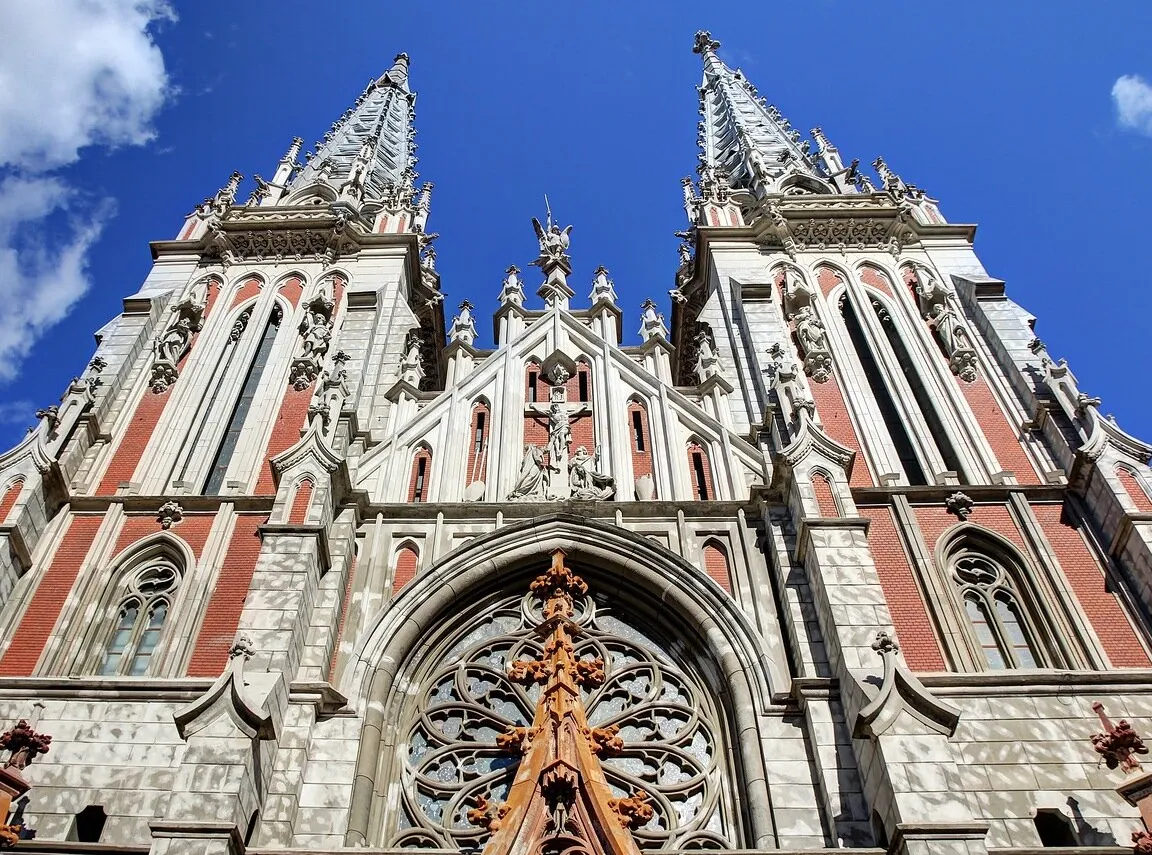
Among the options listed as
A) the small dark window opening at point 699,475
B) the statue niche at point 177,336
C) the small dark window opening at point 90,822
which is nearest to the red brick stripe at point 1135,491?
the statue niche at point 177,336

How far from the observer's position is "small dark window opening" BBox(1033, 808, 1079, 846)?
32.6 ft

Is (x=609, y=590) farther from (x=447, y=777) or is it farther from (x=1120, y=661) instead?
(x=1120, y=661)

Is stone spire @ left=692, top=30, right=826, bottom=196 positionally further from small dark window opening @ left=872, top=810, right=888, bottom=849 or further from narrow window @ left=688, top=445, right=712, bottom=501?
small dark window opening @ left=872, top=810, right=888, bottom=849

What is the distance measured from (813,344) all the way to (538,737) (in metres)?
9.27

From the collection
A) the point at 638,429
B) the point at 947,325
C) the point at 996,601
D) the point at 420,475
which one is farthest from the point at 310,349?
the point at 996,601

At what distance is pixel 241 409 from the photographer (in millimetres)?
16938

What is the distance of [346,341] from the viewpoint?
18.1 metres

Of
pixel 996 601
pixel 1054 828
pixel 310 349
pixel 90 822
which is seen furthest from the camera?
pixel 310 349

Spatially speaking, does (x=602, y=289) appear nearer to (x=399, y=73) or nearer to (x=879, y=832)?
(x=879, y=832)

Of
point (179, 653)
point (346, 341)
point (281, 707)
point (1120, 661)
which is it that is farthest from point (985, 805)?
point (346, 341)

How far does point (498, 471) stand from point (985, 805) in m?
7.45

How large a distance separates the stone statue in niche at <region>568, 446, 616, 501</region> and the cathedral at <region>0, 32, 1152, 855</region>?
0.06 meters

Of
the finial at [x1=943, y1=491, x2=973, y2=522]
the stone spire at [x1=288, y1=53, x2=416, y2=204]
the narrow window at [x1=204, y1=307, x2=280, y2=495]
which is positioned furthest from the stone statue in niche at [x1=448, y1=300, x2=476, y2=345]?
the finial at [x1=943, y1=491, x2=973, y2=522]

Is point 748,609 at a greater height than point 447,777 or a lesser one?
greater
